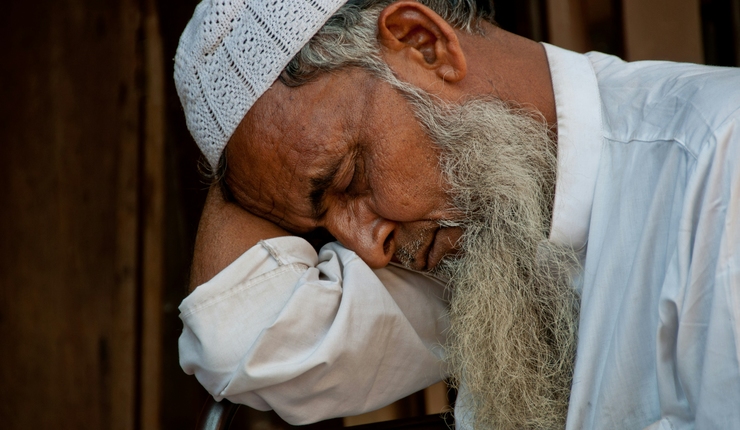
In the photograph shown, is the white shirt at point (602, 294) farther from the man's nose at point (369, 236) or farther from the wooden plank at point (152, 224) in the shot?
the wooden plank at point (152, 224)

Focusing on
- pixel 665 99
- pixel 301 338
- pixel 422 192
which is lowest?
pixel 301 338

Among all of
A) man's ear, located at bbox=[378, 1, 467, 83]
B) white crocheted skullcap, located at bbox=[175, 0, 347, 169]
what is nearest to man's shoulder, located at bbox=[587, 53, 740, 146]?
man's ear, located at bbox=[378, 1, 467, 83]

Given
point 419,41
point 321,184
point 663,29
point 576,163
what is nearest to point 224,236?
point 321,184

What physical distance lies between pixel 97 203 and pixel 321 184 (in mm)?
1500

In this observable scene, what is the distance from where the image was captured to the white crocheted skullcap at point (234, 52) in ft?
5.28

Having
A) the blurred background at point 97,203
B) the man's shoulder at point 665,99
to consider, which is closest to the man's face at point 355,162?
the man's shoulder at point 665,99

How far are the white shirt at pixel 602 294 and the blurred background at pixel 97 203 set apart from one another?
3.53ft

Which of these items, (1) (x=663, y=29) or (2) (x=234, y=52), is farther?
(1) (x=663, y=29)

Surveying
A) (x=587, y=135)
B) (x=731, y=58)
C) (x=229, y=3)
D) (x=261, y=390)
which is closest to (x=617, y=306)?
(x=587, y=135)

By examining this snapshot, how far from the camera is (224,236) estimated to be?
1.86 m

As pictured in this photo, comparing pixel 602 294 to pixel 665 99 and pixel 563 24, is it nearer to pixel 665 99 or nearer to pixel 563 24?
pixel 665 99

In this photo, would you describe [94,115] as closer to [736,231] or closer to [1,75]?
[1,75]

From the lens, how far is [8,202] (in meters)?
2.76

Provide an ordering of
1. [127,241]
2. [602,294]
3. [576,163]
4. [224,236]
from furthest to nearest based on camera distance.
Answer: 1. [127,241]
2. [224,236]
3. [576,163]
4. [602,294]
